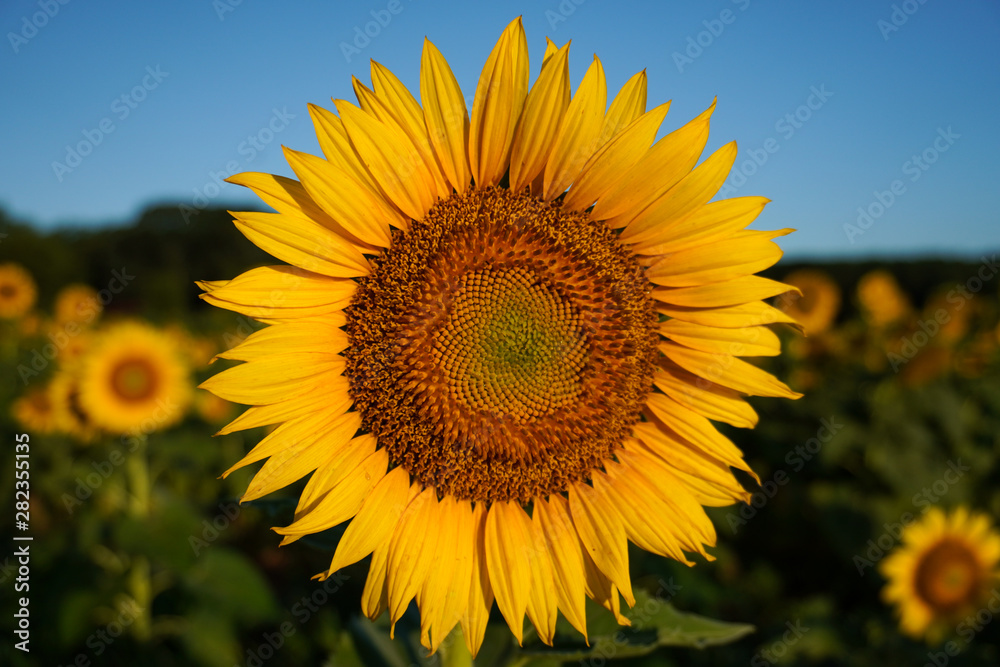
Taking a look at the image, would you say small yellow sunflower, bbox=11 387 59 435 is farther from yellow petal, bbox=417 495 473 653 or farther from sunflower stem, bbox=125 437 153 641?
yellow petal, bbox=417 495 473 653

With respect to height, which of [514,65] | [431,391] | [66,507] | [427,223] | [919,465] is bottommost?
[66,507]

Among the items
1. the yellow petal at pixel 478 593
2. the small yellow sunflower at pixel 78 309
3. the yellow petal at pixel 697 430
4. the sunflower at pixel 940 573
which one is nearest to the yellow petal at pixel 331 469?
the yellow petal at pixel 478 593

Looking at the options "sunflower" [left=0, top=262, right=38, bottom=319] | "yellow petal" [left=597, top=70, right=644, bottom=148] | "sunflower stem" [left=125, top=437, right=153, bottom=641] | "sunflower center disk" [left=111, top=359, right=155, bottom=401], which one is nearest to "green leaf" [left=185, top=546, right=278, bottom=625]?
"sunflower stem" [left=125, top=437, right=153, bottom=641]

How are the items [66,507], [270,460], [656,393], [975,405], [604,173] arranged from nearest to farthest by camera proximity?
[270,460] < [604,173] < [656,393] < [66,507] < [975,405]

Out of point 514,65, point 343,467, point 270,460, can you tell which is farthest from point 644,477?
point 514,65

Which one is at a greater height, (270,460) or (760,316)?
(760,316)

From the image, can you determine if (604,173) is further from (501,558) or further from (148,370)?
(148,370)

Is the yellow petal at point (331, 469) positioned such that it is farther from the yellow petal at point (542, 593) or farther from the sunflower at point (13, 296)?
the sunflower at point (13, 296)
